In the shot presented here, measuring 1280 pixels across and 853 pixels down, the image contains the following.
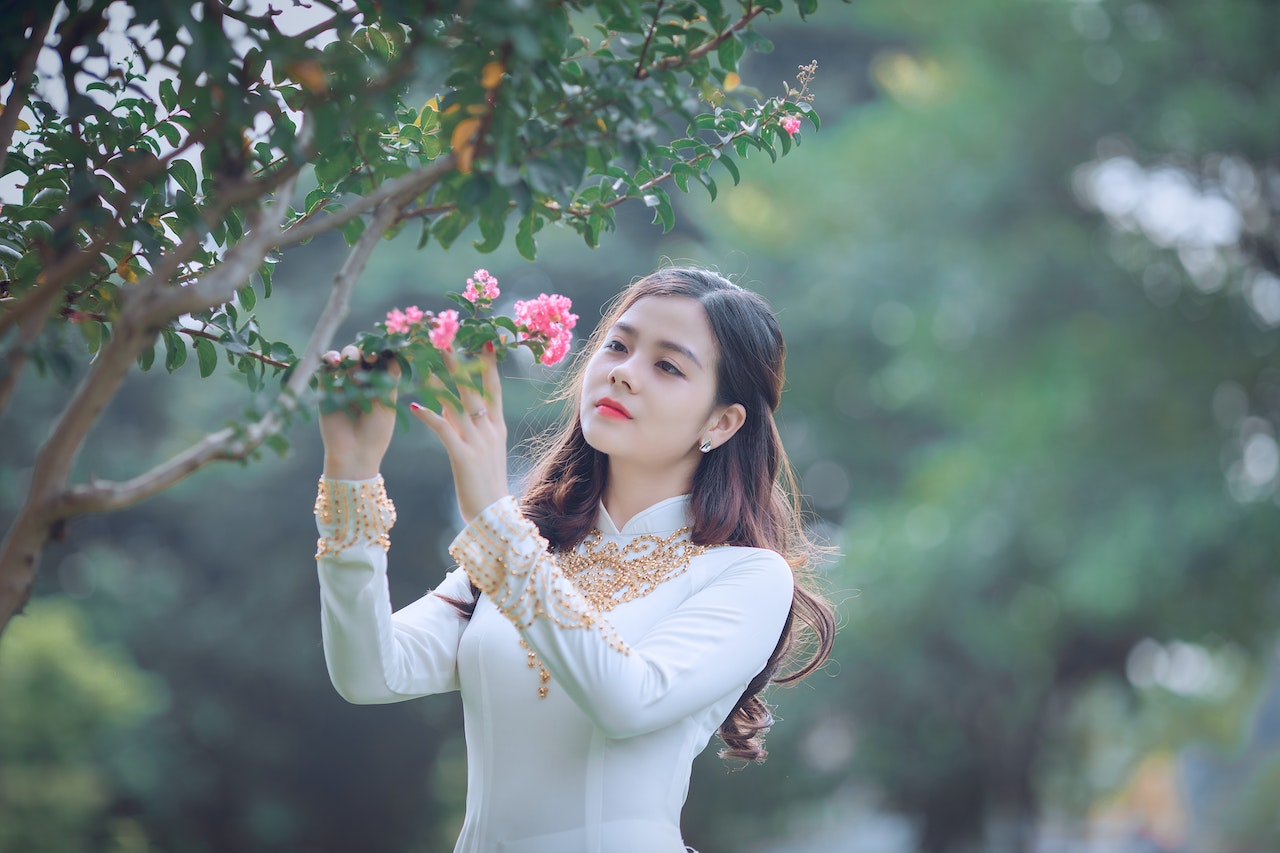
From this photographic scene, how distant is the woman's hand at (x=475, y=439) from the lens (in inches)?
54.2

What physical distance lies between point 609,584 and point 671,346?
1.17ft

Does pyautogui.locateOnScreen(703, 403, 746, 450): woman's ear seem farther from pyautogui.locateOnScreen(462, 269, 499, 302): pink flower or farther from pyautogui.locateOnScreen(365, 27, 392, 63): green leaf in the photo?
pyautogui.locateOnScreen(365, 27, 392, 63): green leaf

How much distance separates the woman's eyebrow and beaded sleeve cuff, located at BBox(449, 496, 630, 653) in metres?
0.46

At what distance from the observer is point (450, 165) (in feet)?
3.80

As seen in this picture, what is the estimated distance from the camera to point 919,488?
7.06 metres

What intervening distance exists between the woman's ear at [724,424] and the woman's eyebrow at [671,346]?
4.0 inches

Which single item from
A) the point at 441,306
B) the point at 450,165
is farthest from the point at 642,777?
the point at 441,306

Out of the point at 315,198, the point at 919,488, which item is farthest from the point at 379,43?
the point at 919,488

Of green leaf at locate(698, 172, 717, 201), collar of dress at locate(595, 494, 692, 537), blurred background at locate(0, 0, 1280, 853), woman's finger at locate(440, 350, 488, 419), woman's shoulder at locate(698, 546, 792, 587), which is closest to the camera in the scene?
woman's finger at locate(440, 350, 488, 419)

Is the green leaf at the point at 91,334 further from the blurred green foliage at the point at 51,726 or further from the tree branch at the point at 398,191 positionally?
the blurred green foliage at the point at 51,726

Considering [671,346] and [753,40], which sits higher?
[753,40]

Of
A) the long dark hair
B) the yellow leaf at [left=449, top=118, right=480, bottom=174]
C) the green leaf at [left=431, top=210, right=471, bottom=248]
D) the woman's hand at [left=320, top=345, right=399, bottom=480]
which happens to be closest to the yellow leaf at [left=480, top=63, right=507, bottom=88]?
the yellow leaf at [left=449, top=118, right=480, bottom=174]

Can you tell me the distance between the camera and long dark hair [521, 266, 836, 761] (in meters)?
1.87

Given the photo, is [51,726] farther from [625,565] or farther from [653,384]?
[653,384]
